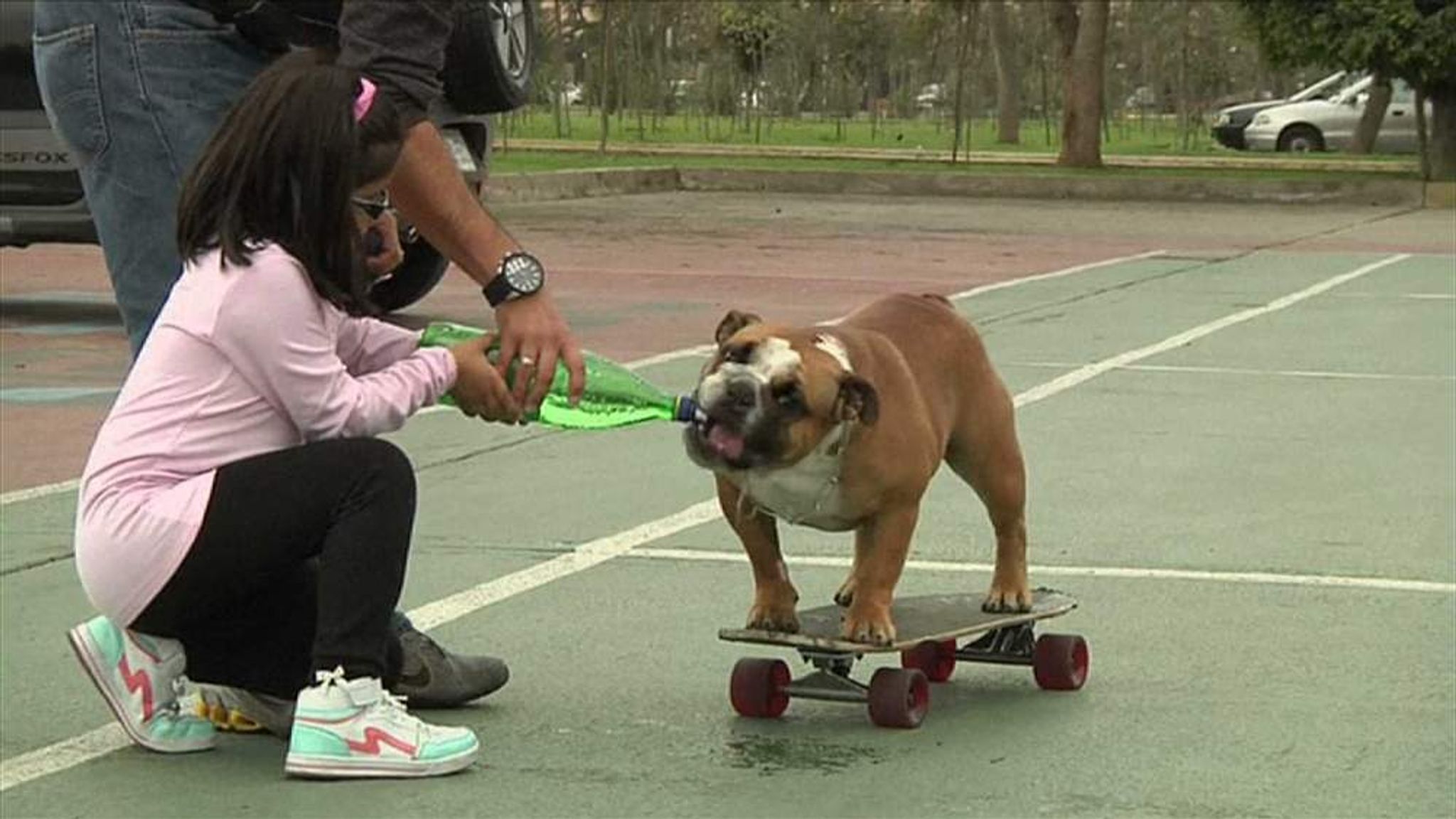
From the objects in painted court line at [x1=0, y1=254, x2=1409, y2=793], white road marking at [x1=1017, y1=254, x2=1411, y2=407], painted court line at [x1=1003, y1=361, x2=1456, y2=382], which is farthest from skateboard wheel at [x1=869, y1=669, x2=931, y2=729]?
painted court line at [x1=1003, y1=361, x2=1456, y2=382]

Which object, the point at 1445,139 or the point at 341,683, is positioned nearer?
the point at 341,683

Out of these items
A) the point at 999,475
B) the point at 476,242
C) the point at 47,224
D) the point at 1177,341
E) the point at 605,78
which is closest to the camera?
the point at 476,242

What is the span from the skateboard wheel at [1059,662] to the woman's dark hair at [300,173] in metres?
1.58

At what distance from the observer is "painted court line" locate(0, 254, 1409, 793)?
4660 mm

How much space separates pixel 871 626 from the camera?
4773mm

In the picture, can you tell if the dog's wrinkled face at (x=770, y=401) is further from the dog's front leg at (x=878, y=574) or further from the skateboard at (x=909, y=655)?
the skateboard at (x=909, y=655)

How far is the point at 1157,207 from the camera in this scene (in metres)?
26.1

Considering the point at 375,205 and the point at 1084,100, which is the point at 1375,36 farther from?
the point at 375,205

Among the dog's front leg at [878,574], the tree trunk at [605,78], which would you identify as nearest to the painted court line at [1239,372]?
the dog's front leg at [878,574]

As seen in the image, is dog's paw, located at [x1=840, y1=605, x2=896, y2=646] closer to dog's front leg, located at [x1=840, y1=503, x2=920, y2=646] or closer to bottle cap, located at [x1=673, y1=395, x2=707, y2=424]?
dog's front leg, located at [x1=840, y1=503, x2=920, y2=646]

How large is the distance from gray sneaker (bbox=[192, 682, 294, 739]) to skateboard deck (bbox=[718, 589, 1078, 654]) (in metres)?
0.82

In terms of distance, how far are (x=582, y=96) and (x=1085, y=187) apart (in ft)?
98.8

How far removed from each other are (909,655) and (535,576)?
144cm

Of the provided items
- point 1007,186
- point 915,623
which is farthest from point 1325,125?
point 915,623
